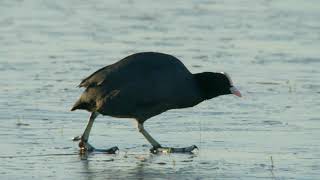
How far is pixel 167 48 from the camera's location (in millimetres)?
18250

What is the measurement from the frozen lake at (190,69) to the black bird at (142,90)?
1.20 ft

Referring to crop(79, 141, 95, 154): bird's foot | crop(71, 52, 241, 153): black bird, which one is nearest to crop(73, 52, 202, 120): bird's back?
crop(71, 52, 241, 153): black bird

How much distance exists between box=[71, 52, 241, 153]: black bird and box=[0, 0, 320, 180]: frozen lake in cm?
37

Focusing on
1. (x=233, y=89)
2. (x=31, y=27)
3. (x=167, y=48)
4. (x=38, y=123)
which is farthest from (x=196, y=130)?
(x=31, y=27)

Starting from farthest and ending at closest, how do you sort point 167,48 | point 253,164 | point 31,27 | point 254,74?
1. point 31,27
2. point 167,48
3. point 254,74
4. point 253,164

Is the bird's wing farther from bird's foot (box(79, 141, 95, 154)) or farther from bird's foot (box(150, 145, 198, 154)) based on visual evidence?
bird's foot (box(150, 145, 198, 154))

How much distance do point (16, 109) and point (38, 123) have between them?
0.85 metres

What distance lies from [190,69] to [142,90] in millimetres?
5407

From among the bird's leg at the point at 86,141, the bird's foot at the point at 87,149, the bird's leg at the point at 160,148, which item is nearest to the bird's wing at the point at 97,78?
the bird's leg at the point at 86,141

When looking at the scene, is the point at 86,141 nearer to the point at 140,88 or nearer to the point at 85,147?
the point at 85,147

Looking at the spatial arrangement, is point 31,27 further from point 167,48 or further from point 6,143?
point 6,143

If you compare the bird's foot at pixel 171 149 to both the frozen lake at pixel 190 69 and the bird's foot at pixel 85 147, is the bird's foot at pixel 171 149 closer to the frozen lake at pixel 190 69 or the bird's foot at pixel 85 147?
the frozen lake at pixel 190 69

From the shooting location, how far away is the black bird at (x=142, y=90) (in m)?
10.9

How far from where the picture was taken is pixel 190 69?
1625 cm
